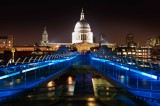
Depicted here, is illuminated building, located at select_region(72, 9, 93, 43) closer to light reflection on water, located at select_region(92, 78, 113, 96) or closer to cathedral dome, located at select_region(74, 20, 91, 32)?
cathedral dome, located at select_region(74, 20, 91, 32)

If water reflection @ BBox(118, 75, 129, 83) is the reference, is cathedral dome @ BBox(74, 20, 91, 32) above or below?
above

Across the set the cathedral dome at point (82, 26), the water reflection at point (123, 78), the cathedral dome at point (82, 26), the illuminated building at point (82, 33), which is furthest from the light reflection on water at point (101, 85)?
the illuminated building at point (82, 33)

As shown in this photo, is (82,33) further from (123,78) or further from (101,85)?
(123,78)

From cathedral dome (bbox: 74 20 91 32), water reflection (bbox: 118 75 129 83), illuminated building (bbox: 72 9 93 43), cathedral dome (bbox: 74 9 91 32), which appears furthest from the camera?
illuminated building (bbox: 72 9 93 43)

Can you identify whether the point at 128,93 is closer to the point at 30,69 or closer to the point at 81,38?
the point at 30,69

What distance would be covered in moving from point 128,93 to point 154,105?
303 cm

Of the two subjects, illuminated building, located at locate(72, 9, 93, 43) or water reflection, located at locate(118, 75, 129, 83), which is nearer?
water reflection, located at locate(118, 75, 129, 83)

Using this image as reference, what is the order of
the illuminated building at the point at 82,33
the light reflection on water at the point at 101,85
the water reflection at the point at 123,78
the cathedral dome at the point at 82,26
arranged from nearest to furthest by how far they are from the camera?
the water reflection at the point at 123,78 → the light reflection on water at the point at 101,85 → the cathedral dome at the point at 82,26 → the illuminated building at the point at 82,33

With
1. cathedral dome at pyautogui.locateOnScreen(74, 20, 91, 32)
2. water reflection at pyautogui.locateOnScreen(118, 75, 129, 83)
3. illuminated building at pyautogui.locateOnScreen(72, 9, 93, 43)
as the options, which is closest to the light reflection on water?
water reflection at pyautogui.locateOnScreen(118, 75, 129, 83)

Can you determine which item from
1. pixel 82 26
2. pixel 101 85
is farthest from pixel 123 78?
pixel 82 26

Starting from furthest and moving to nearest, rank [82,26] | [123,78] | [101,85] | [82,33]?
[82,33] → [82,26] → [101,85] → [123,78]

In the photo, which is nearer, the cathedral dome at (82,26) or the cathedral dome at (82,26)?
the cathedral dome at (82,26)

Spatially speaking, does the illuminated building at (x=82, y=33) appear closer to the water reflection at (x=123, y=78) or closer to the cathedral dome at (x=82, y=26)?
the cathedral dome at (x=82, y=26)

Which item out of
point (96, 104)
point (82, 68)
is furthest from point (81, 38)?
point (96, 104)
